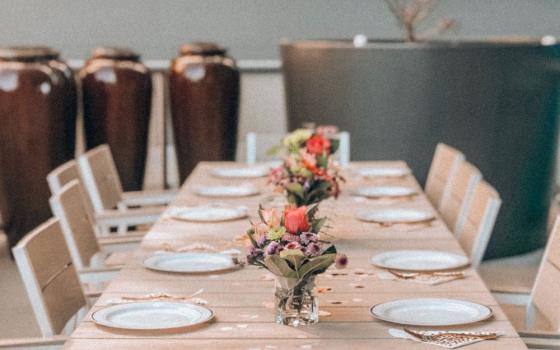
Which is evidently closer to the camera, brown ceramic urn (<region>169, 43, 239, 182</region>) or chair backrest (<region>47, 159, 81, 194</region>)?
chair backrest (<region>47, 159, 81, 194</region>)

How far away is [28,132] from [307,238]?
398cm

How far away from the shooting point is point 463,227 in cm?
363

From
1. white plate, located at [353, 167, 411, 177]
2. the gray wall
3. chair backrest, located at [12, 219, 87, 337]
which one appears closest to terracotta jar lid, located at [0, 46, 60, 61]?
the gray wall

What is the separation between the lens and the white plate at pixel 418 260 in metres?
2.73

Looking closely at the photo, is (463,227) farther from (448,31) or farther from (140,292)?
(448,31)

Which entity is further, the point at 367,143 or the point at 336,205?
the point at 367,143

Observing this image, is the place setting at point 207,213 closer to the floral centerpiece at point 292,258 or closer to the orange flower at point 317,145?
the orange flower at point 317,145

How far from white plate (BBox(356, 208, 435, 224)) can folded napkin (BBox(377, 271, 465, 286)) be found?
0.75 m

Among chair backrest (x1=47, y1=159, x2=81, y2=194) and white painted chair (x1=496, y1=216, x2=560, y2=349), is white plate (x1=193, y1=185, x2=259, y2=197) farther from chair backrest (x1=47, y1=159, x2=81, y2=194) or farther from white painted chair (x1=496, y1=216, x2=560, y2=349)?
white painted chair (x1=496, y1=216, x2=560, y2=349)

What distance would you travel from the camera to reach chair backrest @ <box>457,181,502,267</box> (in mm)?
3191

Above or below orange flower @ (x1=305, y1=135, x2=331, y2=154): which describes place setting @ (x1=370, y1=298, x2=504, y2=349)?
below

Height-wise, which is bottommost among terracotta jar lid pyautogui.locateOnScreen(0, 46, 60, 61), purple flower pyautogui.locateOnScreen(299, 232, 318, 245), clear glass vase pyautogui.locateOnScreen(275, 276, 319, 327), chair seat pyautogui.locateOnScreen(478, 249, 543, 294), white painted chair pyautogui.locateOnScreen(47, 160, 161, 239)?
chair seat pyautogui.locateOnScreen(478, 249, 543, 294)

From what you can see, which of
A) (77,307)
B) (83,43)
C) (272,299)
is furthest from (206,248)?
(83,43)

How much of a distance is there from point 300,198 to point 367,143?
2586mm
